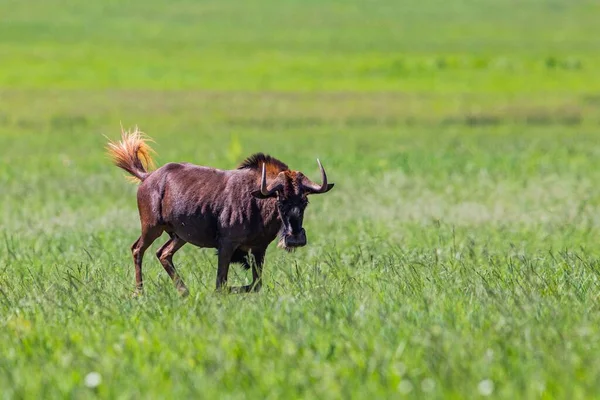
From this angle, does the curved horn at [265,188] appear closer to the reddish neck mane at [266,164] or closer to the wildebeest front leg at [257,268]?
the reddish neck mane at [266,164]

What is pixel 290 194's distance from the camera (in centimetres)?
986

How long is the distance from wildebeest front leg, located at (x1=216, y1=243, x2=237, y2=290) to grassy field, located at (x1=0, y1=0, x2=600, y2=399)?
148 millimetres

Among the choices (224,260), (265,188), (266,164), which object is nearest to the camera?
(265,188)

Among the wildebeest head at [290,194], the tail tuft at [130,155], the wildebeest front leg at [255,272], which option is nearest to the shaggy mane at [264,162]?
the wildebeest head at [290,194]

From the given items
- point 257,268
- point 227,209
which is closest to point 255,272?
point 257,268

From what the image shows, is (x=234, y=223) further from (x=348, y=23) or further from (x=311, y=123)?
(x=348, y=23)

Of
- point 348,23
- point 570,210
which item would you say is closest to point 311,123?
point 570,210

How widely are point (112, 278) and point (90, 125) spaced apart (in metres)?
25.8

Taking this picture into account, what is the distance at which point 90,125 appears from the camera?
35.7 meters

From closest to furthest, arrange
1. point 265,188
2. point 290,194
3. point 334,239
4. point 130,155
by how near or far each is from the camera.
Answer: point 265,188 → point 290,194 → point 130,155 → point 334,239

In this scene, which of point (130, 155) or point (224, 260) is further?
point (130, 155)

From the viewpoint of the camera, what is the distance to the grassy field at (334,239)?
658cm

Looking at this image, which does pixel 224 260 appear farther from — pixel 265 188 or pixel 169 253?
pixel 169 253

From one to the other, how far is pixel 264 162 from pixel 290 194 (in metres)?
0.52
